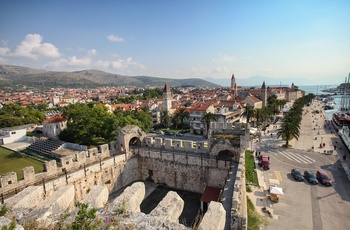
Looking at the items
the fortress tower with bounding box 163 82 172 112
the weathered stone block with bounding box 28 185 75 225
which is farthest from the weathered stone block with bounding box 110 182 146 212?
the fortress tower with bounding box 163 82 172 112

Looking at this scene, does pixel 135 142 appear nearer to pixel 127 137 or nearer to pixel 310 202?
pixel 127 137

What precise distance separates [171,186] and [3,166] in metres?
27.0

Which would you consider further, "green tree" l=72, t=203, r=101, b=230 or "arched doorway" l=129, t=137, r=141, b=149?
"arched doorway" l=129, t=137, r=141, b=149

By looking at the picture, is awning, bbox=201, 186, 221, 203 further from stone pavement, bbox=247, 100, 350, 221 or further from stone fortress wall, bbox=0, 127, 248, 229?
stone pavement, bbox=247, 100, 350, 221

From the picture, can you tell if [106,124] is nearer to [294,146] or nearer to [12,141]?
[12,141]

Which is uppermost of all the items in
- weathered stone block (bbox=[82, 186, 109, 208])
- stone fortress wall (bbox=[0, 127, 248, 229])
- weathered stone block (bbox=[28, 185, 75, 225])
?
weathered stone block (bbox=[82, 186, 109, 208])

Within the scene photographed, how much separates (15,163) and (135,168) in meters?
23.3

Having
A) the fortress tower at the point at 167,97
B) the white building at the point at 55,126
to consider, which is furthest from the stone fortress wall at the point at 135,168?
the fortress tower at the point at 167,97

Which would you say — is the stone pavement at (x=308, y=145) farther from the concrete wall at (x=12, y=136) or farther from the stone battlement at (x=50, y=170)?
the concrete wall at (x=12, y=136)

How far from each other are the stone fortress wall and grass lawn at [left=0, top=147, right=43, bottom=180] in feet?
47.2

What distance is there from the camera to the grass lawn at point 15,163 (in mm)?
27164

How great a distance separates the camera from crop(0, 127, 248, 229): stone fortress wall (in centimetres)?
1500

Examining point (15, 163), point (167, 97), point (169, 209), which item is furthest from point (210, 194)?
point (167, 97)

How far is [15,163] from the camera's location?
101 feet
